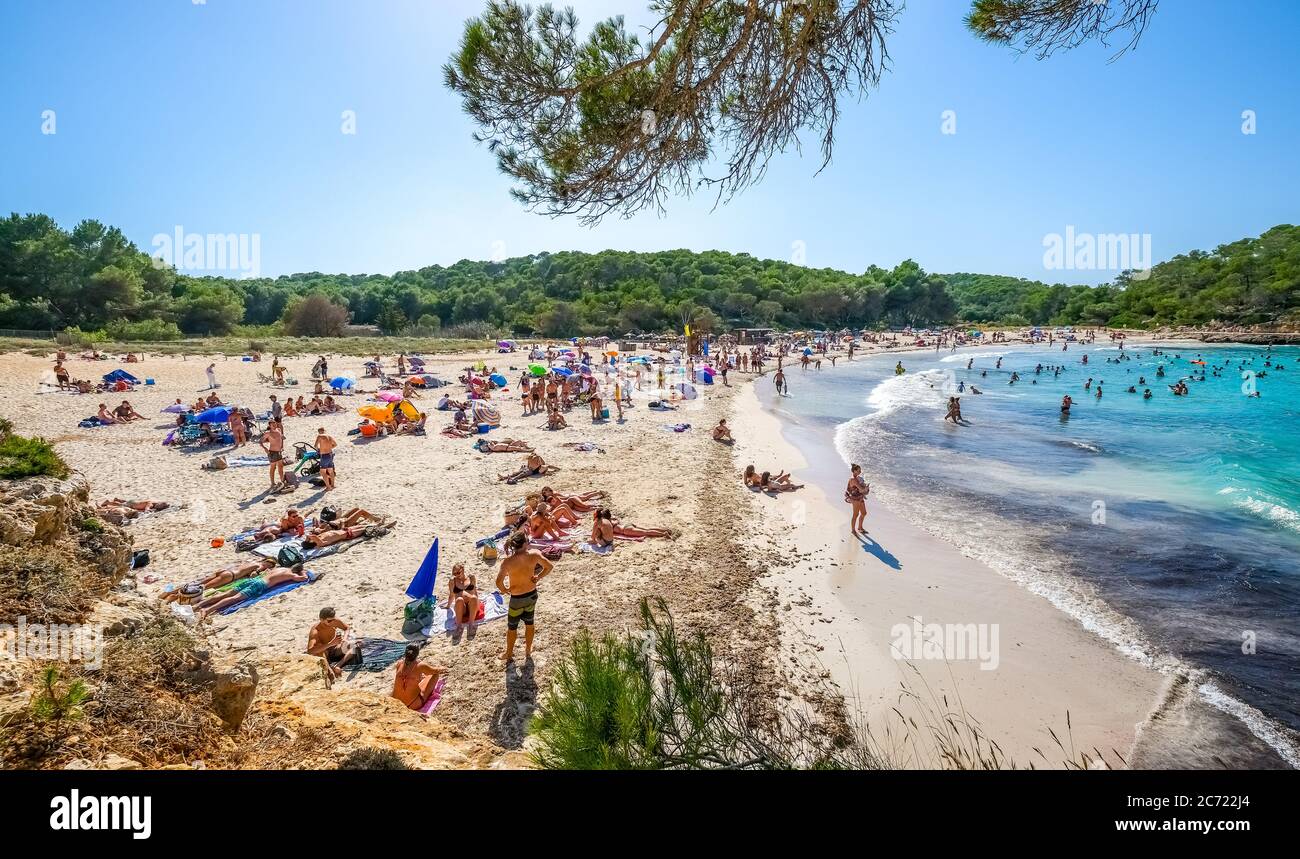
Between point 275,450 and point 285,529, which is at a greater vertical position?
point 275,450

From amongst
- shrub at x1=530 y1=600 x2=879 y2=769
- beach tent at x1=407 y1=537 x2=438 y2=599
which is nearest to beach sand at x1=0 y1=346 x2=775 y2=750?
beach tent at x1=407 y1=537 x2=438 y2=599

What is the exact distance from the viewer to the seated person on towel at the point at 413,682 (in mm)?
4660

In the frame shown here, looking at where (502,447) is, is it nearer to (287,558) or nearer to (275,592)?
(287,558)

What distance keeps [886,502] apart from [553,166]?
878 cm

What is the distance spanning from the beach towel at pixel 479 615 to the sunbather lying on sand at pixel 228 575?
8.51 feet

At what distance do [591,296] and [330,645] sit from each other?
60.9 meters

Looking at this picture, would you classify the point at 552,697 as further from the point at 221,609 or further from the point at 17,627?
the point at 221,609

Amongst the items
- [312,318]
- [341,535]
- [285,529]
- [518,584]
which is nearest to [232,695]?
[518,584]

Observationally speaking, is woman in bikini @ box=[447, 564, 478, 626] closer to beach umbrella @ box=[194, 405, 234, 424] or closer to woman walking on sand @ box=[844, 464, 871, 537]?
woman walking on sand @ box=[844, 464, 871, 537]

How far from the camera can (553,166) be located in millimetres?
5508

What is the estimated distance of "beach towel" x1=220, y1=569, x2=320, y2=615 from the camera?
621 centimetres

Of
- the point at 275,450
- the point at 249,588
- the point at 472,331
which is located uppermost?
the point at 472,331

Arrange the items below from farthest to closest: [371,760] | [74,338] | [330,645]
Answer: [74,338] → [330,645] → [371,760]

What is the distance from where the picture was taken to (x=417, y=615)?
5.95m
